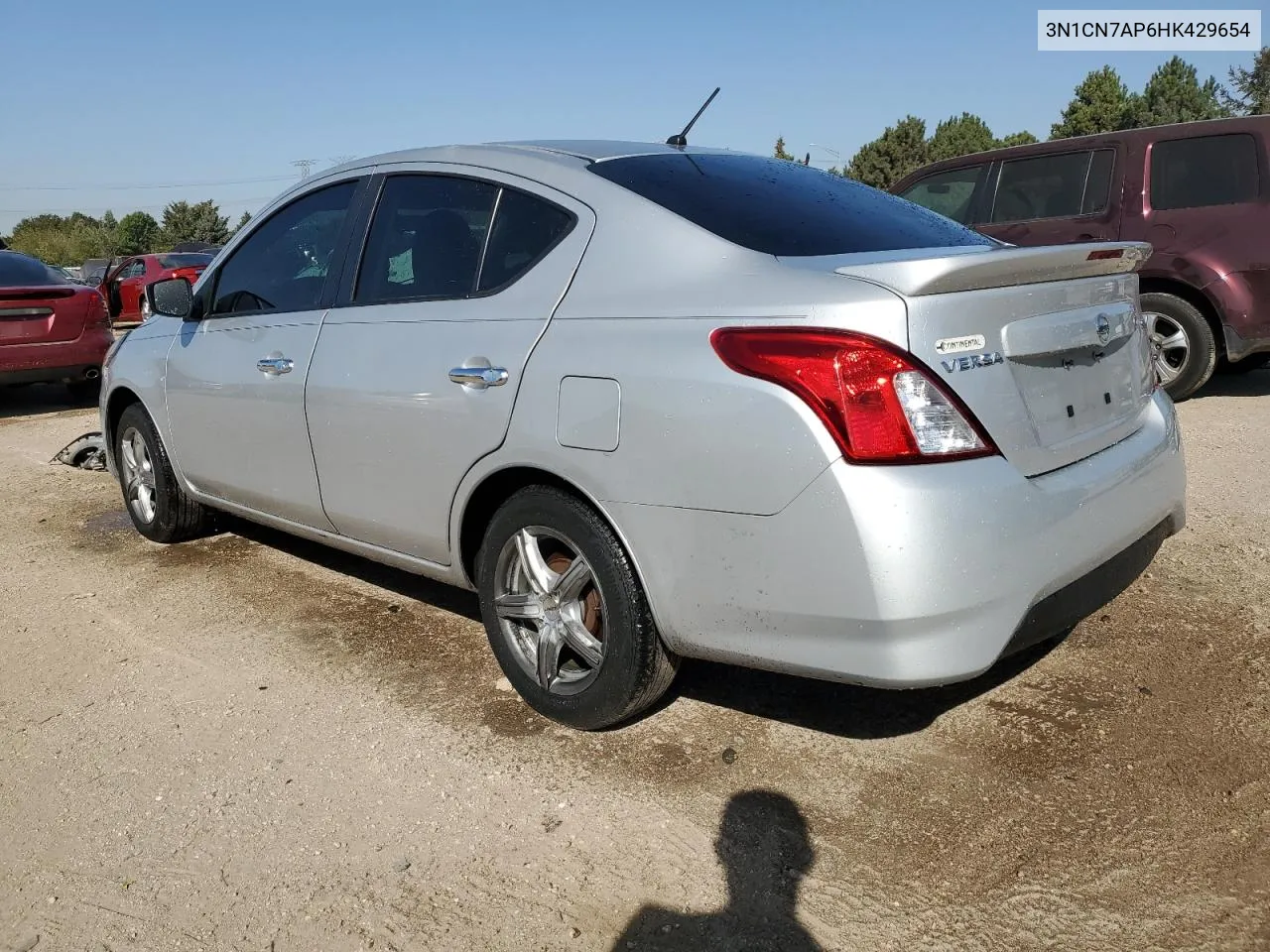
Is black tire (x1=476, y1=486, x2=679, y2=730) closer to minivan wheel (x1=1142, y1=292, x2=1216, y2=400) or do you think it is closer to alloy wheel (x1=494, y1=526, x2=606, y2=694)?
alloy wheel (x1=494, y1=526, x2=606, y2=694)

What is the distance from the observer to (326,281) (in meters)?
3.77

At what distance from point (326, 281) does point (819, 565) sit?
228cm

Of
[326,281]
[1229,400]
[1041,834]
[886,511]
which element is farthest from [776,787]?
[1229,400]

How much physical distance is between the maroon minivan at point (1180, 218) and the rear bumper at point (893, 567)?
4.69 meters

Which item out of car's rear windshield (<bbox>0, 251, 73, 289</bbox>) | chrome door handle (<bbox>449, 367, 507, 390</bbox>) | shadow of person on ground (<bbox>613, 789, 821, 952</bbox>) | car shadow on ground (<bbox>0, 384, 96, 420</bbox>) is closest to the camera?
shadow of person on ground (<bbox>613, 789, 821, 952</bbox>)

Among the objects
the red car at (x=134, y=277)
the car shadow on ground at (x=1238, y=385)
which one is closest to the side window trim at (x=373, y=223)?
the car shadow on ground at (x=1238, y=385)

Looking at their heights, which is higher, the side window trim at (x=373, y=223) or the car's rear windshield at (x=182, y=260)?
the car's rear windshield at (x=182, y=260)

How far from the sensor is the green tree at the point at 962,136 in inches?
3009

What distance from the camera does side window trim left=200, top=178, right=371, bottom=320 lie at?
148 inches

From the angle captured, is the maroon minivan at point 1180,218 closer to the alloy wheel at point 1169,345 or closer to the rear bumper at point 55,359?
the alloy wheel at point 1169,345

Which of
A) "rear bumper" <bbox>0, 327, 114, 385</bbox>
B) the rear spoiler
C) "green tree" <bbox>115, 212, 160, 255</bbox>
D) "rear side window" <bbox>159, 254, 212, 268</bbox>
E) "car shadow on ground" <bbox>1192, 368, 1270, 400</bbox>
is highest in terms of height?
"green tree" <bbox>115, 212, 160, 255</bbox>

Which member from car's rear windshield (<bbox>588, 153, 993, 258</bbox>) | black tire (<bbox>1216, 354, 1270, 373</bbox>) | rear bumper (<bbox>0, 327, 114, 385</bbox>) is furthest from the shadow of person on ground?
rear bumper (<bbox>0, 327, 114, 385</bbox>)

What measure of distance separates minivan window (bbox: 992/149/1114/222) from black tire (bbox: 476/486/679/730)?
615 cm

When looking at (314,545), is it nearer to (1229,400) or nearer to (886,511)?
(886,511)
